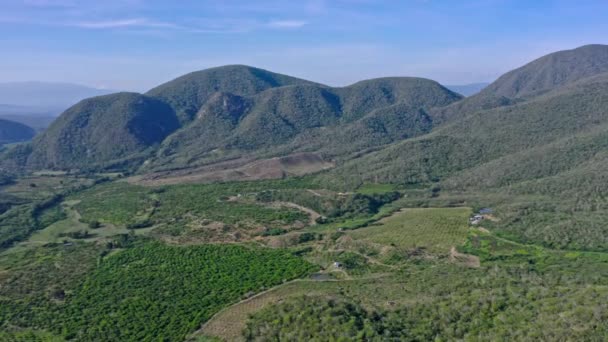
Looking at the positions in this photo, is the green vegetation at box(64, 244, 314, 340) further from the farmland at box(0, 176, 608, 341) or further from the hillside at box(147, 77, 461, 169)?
the hillside at box(147, 77, 461, 169)

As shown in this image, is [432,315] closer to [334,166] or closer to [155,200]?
[155,200]

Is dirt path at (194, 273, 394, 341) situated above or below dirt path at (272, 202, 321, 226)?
below

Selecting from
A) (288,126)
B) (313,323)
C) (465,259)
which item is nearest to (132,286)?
(313,323)

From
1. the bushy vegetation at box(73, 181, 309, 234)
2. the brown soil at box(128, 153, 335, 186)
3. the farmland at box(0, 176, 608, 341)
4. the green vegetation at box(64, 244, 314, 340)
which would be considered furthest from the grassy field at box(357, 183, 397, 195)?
the green vegetation at box(64, 244, 314, 340)

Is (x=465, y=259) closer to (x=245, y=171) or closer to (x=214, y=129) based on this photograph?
(x=245, y=171)

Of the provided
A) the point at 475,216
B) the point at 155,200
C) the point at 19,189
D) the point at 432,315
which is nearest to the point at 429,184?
the point at 475,216

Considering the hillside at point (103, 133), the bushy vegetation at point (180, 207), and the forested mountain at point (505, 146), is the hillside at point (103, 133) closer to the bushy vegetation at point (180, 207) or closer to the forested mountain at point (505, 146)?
the bushy vegetation at point (180, 207)
